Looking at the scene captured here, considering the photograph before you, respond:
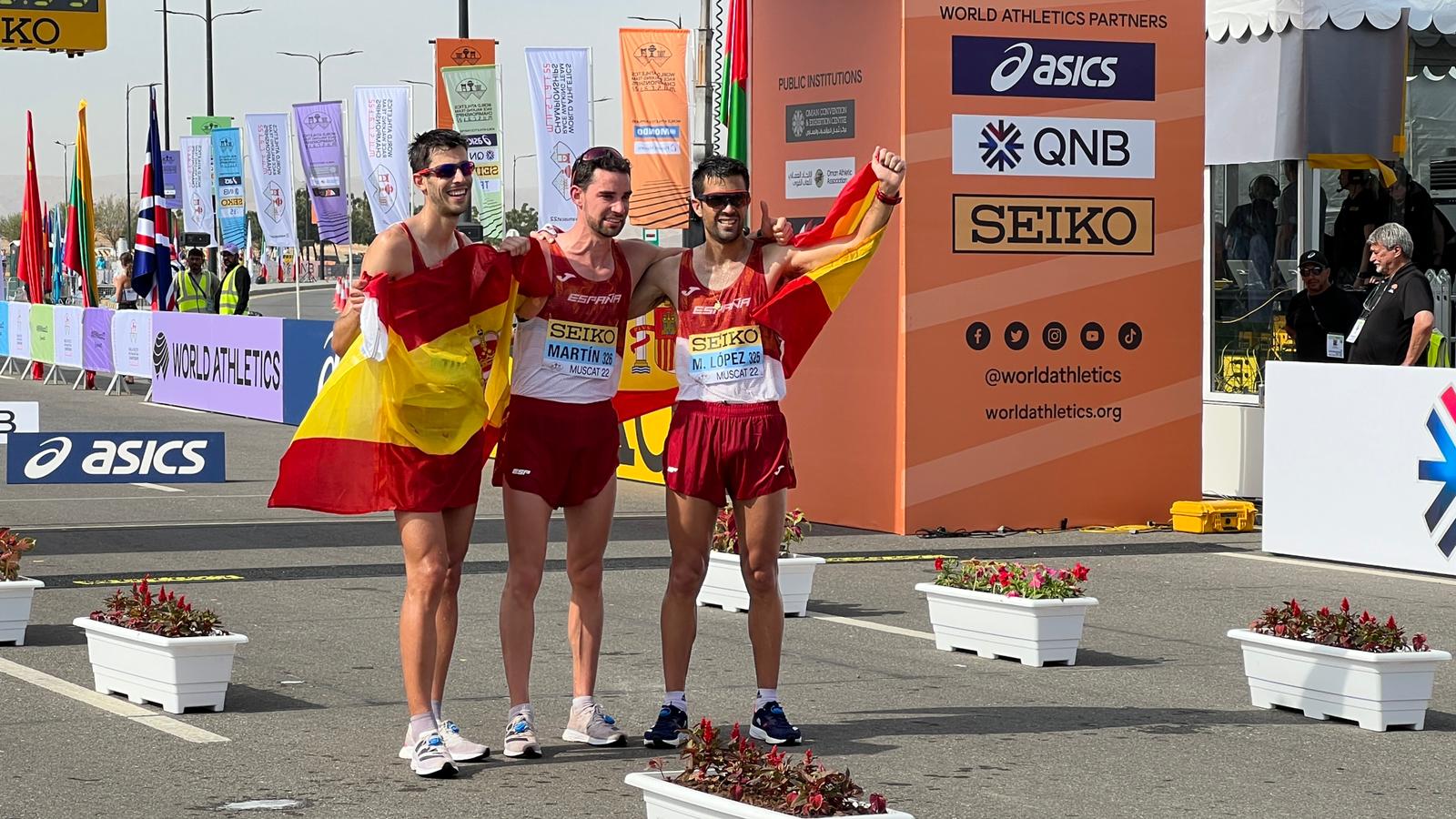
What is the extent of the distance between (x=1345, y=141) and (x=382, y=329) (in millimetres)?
11625

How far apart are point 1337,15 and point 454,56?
64.3 ft

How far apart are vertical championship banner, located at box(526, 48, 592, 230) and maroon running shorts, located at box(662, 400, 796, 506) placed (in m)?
24.3

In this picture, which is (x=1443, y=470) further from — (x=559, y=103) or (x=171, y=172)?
(x=171, y=172)

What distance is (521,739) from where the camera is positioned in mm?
6965

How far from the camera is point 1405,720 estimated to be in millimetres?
7766

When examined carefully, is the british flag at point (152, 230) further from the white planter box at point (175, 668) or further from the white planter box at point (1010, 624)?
the white planter box at point (175, 668)

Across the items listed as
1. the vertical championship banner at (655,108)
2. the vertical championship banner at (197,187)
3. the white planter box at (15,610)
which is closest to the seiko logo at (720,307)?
the white planter box at (15,610)

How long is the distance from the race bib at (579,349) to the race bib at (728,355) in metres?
0.34

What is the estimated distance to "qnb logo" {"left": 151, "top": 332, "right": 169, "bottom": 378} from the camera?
28.1 metres

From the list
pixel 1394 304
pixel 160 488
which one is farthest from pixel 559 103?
pixel 1394 304

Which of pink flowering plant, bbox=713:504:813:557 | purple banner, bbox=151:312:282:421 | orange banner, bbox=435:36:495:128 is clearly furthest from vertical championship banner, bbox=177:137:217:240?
pink flowering plant, bbox=713:504:813:557

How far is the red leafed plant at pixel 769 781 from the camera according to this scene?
539cm

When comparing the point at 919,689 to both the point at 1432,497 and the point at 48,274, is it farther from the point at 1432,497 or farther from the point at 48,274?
the point at 48,274

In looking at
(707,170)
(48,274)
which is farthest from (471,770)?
(48,274)
